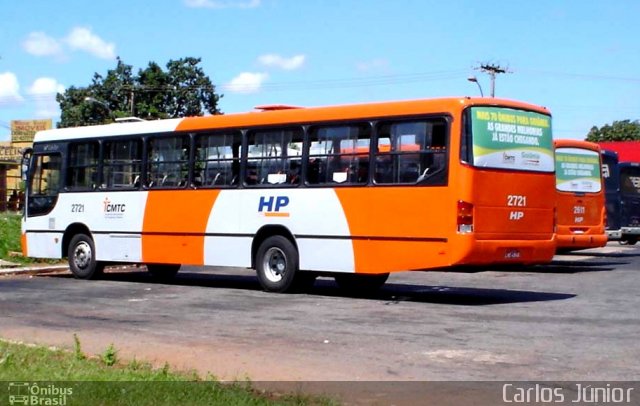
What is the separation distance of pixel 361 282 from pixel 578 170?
8616 millimetres

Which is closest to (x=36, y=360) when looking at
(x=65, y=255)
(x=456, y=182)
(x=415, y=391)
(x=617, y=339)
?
(x=415, y=391)

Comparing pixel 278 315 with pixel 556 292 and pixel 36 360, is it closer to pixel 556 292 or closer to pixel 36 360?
pixel 36 360

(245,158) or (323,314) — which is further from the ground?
(245,158)

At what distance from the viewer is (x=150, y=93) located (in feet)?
226

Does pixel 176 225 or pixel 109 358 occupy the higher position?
pixel 176 225

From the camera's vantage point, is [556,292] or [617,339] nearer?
[617,339]

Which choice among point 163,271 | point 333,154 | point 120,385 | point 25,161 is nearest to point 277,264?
point 333,154

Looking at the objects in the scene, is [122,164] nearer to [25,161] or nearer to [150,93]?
[25,161]

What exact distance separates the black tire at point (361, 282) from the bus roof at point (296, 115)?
2872 mm

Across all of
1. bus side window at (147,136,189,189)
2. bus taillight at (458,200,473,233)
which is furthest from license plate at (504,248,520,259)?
bus side window at (147,136,189,189)

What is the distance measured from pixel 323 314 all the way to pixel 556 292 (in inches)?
219

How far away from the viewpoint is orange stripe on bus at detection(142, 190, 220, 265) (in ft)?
59.5

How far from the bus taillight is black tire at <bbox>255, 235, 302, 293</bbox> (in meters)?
3.24

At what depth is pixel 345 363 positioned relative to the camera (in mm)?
9734
